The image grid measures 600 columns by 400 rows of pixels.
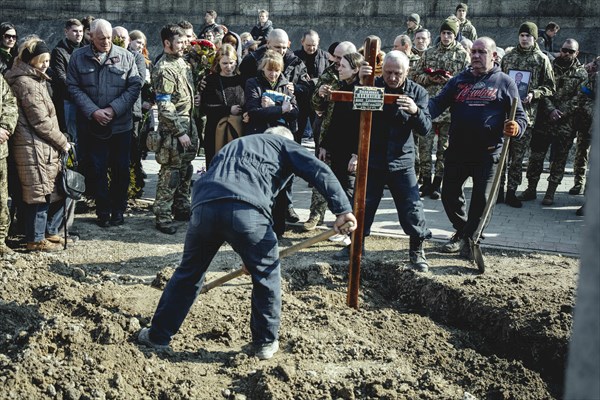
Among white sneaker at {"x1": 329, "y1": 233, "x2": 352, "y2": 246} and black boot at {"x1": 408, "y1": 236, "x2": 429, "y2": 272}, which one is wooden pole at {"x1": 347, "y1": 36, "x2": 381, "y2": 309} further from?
white sneaker at {"x1": 329, "y1": 233, "x2": 352, "y2": 246}

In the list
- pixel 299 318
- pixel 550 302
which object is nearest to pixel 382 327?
pixel 299 318

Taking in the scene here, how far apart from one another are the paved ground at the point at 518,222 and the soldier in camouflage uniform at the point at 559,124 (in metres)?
0.34

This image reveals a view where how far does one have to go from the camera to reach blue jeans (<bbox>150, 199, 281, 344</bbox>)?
4887 millimetres

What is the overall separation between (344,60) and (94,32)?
272cm

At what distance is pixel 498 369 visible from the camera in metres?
5.41

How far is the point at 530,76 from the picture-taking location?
9875 millimetres

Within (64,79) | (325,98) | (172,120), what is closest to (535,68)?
(325,98)

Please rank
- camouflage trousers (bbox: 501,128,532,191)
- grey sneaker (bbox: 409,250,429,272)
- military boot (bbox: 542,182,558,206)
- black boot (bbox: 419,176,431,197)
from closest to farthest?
grey sneaker (bbox: 409,250,429,272)
camouflage trousers (bbox: 501,128,532,191)
military boot (bbox: 542,182,558,206)
black boot (bbox: 419,176,431,197)

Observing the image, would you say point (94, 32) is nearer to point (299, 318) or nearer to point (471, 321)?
point (299, 318)

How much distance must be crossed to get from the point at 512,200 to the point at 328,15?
10660 mm

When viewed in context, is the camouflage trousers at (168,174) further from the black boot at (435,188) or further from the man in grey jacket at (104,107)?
the black boot at (435,188)

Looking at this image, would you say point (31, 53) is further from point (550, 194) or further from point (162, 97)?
point (550, 194)

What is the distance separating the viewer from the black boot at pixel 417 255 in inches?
282

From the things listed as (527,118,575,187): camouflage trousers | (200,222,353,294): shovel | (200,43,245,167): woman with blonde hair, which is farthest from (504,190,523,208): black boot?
(200,222,353,294): shovel
